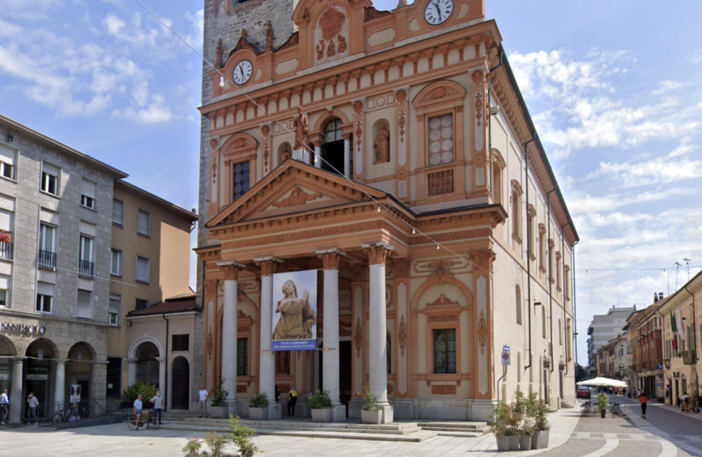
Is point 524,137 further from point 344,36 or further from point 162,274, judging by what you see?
point 162,274

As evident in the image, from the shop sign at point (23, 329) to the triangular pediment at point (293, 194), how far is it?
9.47m

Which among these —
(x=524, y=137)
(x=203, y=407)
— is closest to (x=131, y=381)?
(x=203, y=407)

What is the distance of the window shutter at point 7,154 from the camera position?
28891mm

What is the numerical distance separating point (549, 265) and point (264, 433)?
82.9 feet

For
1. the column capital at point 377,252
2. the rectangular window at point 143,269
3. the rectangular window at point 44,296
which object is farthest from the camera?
the rectangular window at point 143,269

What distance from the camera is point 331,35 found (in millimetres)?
29875

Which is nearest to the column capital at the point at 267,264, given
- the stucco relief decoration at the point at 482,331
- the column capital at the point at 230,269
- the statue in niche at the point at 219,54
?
the column capital at the point at 230,269

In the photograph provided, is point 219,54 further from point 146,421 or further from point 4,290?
point 146,421

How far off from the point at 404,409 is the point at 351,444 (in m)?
5.59

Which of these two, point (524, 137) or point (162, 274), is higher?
point (524, 137)

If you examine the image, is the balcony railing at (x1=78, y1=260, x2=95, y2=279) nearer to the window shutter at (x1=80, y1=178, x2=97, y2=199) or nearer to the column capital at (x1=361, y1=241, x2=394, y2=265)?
the window shutter at (x1=80, y1=178, x2=97, y2=199)

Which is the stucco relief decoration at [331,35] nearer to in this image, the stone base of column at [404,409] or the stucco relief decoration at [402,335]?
the stucco relief decoration at [402,335]

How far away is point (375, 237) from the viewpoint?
78.2ft

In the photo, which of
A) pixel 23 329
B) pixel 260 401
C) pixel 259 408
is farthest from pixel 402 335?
pixel 23 329
